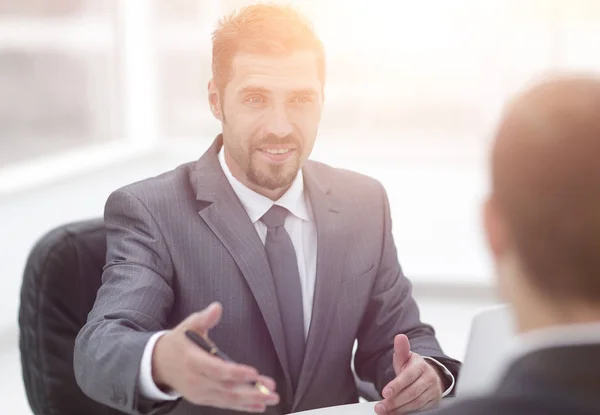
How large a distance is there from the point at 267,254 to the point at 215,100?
33cm

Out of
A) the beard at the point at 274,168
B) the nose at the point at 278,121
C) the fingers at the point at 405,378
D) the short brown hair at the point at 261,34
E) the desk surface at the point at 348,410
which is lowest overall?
the desk surface at the point at 348,410

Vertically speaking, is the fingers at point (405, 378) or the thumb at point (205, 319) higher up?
the thumb at point (205, 319)

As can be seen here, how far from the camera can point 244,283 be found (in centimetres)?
169

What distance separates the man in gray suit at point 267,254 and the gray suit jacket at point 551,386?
645mm

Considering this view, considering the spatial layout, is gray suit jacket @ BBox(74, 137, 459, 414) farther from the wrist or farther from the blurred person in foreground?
the blurred person in foreground

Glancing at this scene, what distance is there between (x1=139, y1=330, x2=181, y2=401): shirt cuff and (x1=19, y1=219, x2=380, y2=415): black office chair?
469 millimetres

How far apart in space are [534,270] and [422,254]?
15.0 feet

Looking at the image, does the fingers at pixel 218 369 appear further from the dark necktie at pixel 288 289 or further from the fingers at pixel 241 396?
the dark necktie at pixel 288 289

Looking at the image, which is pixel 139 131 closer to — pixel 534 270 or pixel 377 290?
pixel 377 290

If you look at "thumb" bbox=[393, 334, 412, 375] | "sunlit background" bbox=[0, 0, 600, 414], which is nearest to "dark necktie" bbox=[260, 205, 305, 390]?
"thumb" bbox=[393, 334, 412, 375]

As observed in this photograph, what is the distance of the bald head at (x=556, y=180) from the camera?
85 centimetres

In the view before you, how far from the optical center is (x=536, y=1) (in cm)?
525

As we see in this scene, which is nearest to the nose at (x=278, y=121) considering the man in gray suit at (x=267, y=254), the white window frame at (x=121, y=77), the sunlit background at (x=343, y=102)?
the man in gray suit at (x=267, y=254)

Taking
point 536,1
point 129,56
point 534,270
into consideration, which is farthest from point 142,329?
point 536,1
